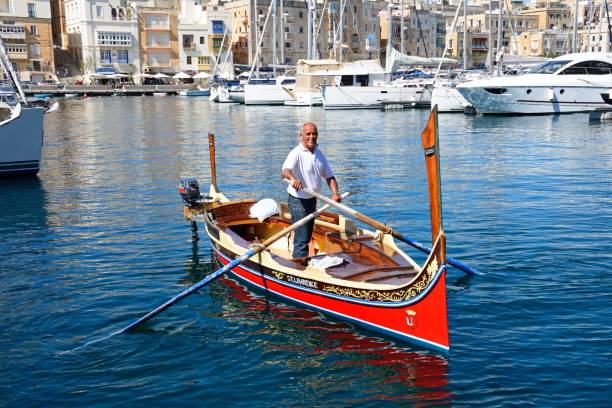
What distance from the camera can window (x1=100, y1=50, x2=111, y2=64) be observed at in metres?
105

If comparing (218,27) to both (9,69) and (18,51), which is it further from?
(9,69)

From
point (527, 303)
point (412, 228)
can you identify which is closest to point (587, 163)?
point (412, 228)

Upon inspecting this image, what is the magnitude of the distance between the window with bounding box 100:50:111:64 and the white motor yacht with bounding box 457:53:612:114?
237ft

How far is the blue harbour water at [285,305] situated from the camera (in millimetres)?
8742

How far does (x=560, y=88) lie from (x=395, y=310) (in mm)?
43732

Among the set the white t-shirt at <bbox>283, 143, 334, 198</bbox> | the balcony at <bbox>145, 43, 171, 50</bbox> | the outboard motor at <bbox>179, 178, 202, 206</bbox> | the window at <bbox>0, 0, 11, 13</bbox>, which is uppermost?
the window at <bbox>0, 0, 11, 13</bbox>

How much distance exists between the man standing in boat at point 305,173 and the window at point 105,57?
10146 centimetres

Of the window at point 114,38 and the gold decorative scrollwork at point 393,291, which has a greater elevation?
the window at point 114,38

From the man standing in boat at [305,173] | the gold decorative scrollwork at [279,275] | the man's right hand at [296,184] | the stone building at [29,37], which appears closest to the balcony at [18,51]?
the stone building at [29,37]

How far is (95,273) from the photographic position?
13.5m

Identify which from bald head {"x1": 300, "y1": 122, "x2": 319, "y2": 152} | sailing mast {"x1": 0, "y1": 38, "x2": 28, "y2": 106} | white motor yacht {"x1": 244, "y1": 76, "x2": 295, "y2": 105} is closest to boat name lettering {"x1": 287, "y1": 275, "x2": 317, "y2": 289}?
bald head {"x1": 300, "y1": 122, "x2": 319, "y2": 152}

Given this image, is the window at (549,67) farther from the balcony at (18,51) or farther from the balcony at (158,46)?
the balcony at (18,51)

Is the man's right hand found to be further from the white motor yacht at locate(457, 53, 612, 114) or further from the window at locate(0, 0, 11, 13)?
the window at locate(0, 0, 11, 13)

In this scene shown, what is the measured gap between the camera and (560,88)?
48625 millimetres
